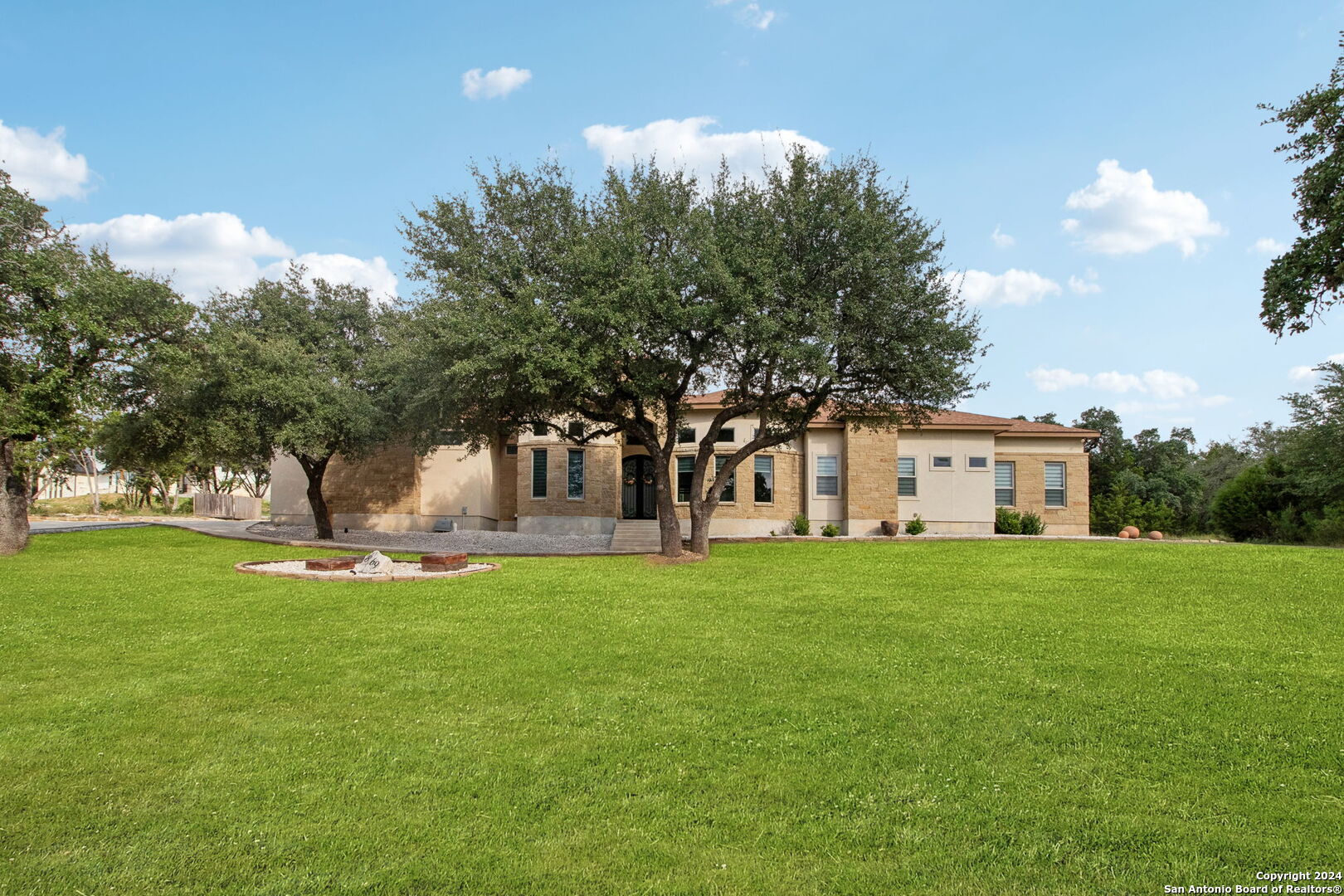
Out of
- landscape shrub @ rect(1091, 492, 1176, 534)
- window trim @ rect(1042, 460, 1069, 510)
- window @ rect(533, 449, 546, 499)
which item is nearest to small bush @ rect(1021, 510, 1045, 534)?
window trim @ rect(1042, 460, 1069, 510)

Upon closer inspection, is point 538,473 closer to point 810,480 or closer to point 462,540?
point 462,540

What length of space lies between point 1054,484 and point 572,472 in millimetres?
19207

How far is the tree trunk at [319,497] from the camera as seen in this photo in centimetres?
2692

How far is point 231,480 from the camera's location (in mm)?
55500

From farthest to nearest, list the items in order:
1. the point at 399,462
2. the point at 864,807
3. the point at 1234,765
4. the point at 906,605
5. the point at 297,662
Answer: the point at 399,462 < the point at 906,605 < the point at 297,662 < the point at 1234,765 < the point at 864,807

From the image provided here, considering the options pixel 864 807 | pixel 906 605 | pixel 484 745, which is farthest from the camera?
pixel 906 605

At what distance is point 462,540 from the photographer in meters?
27.6

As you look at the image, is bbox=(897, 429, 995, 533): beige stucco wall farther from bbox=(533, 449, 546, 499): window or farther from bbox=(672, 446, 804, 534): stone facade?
bbox=(533, 449, 546, 499): window

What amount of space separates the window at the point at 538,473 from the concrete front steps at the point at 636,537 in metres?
3.78

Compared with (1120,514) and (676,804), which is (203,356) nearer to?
(676,804)

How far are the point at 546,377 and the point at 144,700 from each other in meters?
10.8

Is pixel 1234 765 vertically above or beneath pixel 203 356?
beneath

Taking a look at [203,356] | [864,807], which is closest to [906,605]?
[864,807]

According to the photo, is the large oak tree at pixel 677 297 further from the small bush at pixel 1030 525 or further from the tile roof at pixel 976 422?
the small bush at pixel 1030 525
